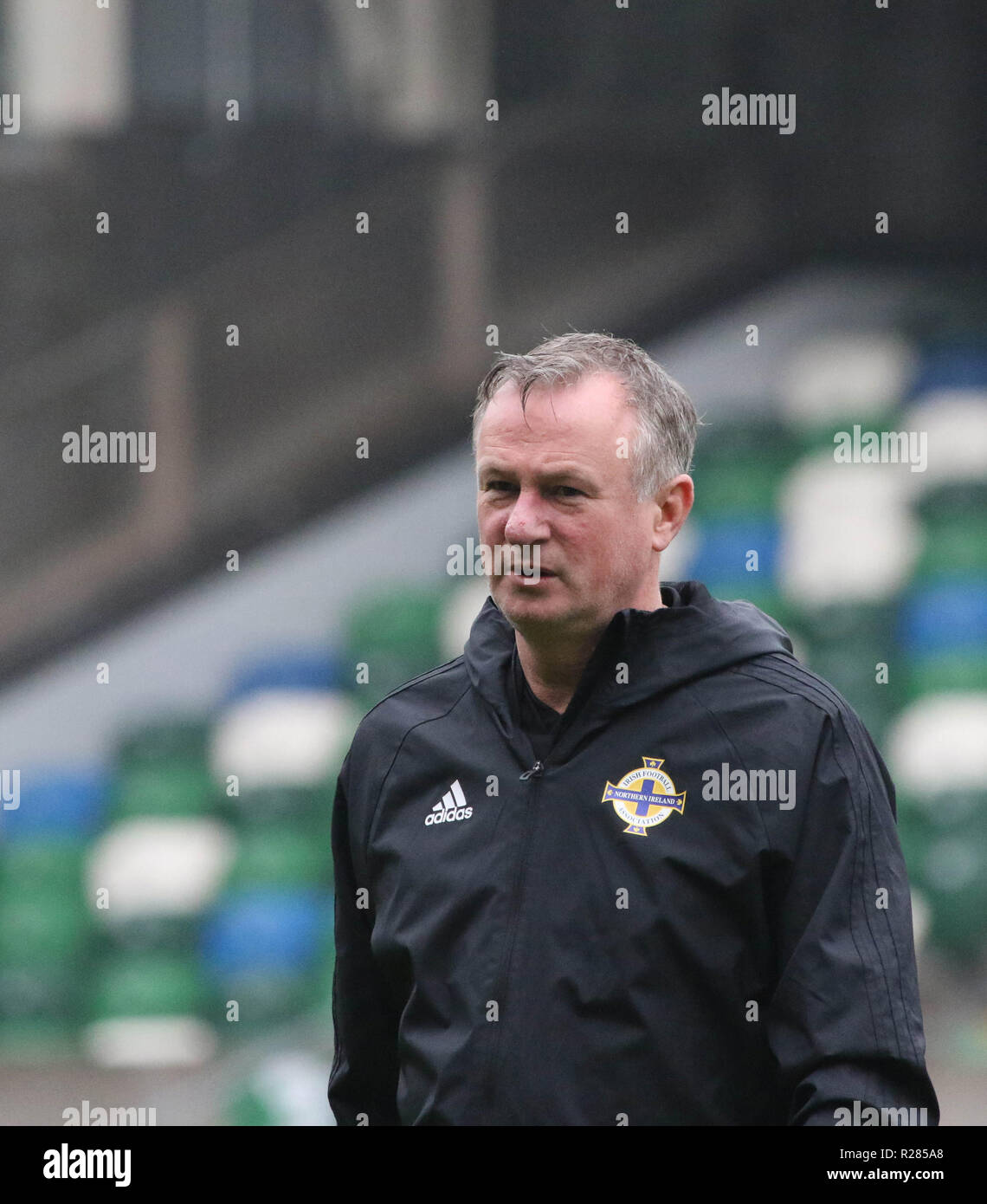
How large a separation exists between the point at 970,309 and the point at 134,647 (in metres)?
3.19

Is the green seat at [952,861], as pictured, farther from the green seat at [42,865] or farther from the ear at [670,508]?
the ear at [670,508]

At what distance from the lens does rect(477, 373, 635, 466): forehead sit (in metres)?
1.75

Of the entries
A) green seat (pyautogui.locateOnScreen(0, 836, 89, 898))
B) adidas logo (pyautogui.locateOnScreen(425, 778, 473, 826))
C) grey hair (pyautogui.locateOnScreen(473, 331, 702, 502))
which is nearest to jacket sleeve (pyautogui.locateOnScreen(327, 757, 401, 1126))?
adidas logo (pyautogui.locateOnScreen(425, 778, 473, 826))

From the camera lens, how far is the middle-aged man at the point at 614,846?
63.1 inches

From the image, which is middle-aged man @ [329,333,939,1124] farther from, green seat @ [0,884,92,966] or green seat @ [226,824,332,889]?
green seat @ [0,884,92,966]

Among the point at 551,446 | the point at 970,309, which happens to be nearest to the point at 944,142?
the point at 970,309

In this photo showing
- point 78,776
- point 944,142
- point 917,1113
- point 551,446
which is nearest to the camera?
point 917,1113

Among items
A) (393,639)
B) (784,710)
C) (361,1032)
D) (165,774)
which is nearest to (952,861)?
(393,639)

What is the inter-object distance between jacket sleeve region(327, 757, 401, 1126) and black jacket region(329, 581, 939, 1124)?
10 cm

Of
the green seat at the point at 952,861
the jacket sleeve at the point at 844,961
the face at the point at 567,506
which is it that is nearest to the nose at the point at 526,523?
the face at the point at 567,506

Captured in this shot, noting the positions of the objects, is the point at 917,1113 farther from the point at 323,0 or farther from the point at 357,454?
the point at 323,0

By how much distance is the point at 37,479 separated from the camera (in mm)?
5785

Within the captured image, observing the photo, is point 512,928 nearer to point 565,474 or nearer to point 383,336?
point 565,474

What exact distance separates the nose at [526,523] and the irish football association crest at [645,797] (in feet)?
0.82
